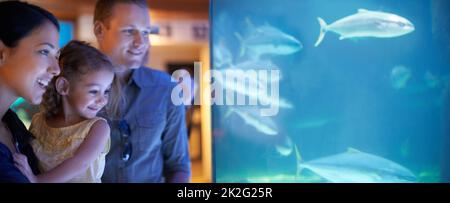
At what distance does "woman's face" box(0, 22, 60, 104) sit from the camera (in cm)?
134

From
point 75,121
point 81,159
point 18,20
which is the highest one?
point 18,20

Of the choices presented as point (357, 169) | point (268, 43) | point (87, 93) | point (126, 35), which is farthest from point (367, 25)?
point (87, 93)

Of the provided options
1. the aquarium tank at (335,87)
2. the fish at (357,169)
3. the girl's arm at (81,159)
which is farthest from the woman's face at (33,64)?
the fish at (357,169)

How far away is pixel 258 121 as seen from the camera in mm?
1650

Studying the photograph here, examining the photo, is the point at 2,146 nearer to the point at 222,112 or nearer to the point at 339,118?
the point at 222,112

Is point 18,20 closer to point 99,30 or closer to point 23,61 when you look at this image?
point 23,61

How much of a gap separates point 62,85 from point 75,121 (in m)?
0.13

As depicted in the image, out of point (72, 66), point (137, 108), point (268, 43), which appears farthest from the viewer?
point (268, 43)

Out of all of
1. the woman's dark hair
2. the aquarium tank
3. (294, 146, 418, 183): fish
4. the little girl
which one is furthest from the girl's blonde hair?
(294, 146, 418, 183): fish

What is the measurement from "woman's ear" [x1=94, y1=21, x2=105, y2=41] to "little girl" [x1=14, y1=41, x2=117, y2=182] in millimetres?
60

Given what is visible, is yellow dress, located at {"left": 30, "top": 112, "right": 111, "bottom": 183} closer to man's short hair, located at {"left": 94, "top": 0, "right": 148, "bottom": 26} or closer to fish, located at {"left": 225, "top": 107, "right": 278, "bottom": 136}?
man's short hair, located at {"left": 94, "top": 0, "right": 148, "bottom": 26}

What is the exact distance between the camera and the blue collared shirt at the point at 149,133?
1.53 metres

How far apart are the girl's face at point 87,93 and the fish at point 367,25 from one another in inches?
31.6
